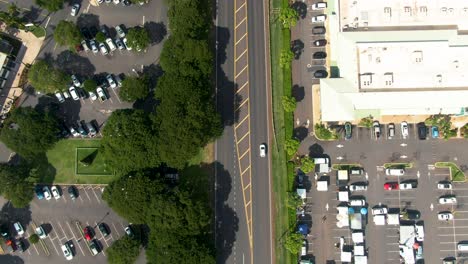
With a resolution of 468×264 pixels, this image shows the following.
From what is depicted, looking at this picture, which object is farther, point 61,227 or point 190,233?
point 61,227

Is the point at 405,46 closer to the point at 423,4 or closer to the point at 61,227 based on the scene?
the point at 423,4

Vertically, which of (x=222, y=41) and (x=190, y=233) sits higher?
(x=222, y=41)

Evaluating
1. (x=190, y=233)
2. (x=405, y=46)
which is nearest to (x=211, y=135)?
(x=190, y=233)

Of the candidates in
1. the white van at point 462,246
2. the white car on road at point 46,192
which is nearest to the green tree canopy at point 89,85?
the white car on road at point 46,192

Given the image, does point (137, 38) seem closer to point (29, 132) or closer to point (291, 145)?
point (29, 132)

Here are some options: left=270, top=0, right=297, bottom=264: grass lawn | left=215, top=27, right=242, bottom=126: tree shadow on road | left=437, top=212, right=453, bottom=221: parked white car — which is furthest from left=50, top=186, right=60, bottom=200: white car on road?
left=437, top=212, right=453, bottom=221: parked white car

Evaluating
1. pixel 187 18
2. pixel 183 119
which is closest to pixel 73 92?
pixel 183 119

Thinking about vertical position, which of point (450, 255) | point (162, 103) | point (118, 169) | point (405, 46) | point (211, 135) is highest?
point (405, 46)
